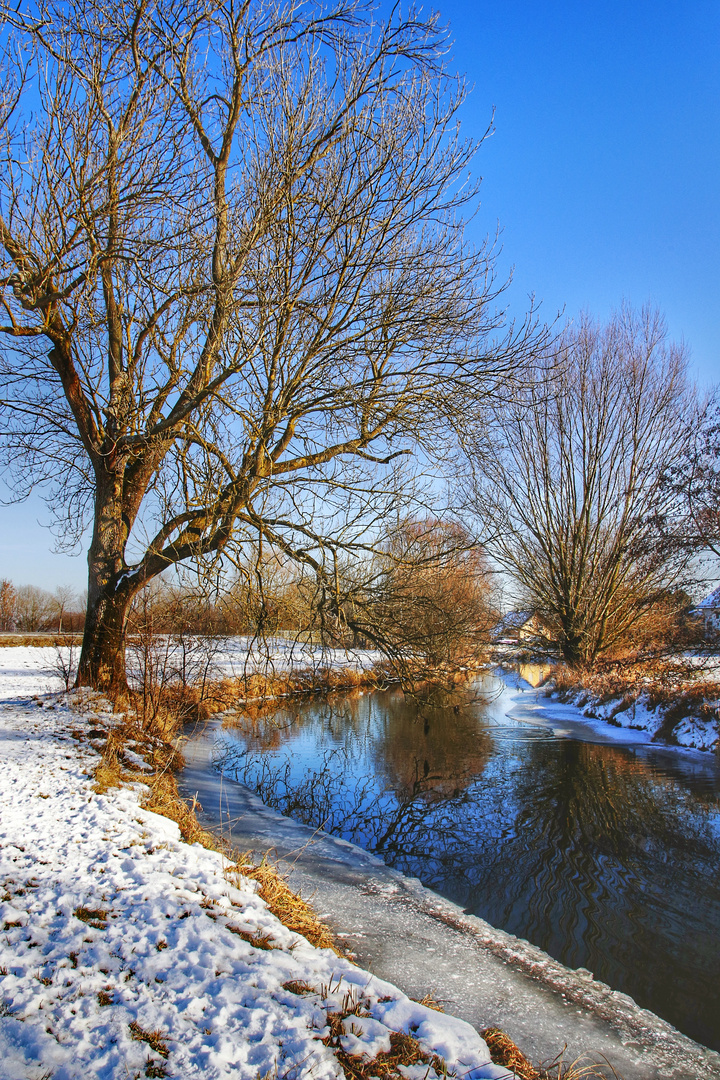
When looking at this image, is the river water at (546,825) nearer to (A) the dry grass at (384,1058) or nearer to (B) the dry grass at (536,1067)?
(B) the dry grass at (536,1067)

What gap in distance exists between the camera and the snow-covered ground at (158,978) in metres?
2.11

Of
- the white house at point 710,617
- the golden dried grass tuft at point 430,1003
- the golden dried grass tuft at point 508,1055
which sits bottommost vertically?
the golden dried grass tuft at point 430,1003

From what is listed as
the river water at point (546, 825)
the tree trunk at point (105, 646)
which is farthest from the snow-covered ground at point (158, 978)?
the tree trunk at point (105, 646)

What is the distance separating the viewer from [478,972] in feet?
11.4

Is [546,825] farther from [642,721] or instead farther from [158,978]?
[642,721]

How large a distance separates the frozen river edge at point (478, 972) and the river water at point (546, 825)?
27 cm

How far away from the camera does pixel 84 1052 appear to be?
206 cm

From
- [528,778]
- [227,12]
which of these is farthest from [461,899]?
[227,12]

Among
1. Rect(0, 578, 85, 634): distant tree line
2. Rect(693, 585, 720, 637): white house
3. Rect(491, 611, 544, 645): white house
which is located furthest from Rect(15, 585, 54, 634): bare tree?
Rect(693, 585, 720, 637): white house

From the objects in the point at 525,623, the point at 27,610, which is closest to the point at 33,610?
the point at 27,610

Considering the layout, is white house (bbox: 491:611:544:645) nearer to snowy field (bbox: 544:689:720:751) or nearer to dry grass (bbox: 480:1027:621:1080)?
snowy field (bbox: 544:689:720:751)

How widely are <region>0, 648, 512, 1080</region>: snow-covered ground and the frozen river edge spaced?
1.93 feet

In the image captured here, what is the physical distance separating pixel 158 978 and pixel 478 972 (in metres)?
2.00

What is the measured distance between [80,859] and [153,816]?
96cm
